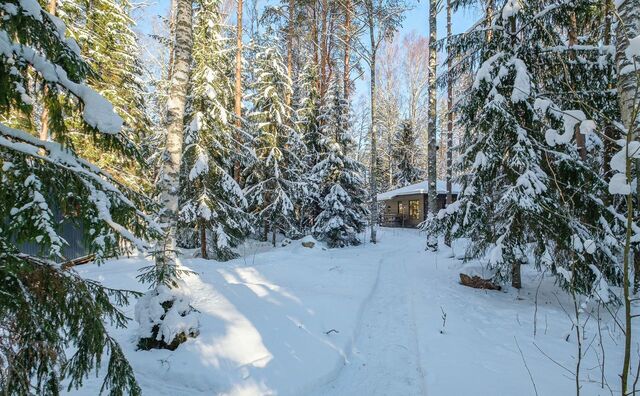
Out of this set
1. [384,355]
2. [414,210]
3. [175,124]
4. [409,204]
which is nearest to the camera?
[384,355]

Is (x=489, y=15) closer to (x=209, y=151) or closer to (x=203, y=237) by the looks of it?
(x=209, y=151)

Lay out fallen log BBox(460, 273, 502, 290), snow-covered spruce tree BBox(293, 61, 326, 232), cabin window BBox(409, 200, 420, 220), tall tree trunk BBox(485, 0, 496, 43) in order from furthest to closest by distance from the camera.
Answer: cabin window BBox(409, 200, 420, 220), snow-covered spruce tree BBox(293, 61, 326, 232), fallen log BBox(460, 273, 502, 290), tall tree trunk BBox(485, 0, 496, 43)

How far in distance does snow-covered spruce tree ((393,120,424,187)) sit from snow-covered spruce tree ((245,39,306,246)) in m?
15.7

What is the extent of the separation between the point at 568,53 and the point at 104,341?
831cm

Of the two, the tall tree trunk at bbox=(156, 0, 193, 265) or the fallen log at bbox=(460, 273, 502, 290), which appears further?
the fallen log at bbox=(460, 273, 502, 290)

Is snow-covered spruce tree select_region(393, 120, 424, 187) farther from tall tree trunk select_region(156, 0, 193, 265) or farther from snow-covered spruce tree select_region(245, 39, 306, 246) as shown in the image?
tall tree trunk select_region(156, 0, 193, 265)

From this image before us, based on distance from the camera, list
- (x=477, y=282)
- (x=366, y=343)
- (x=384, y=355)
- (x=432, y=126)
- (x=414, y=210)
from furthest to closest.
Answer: (x=414, y=210), (x=432, y=126), (x=477, y=282), (x=366, y=343), (x=384, y=355)

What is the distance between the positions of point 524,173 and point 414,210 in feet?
67.6

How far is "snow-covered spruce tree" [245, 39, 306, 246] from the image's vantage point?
13.2 m

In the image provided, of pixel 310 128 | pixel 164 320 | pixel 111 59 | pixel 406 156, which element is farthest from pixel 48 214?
pixel 406 156

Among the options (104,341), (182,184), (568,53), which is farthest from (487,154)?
(182,184)

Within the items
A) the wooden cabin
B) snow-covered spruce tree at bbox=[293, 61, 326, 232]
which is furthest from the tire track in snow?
the wooden cabin

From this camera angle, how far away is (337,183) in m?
15.3

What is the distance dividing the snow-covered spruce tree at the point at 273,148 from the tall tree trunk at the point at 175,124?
8.50 metres
